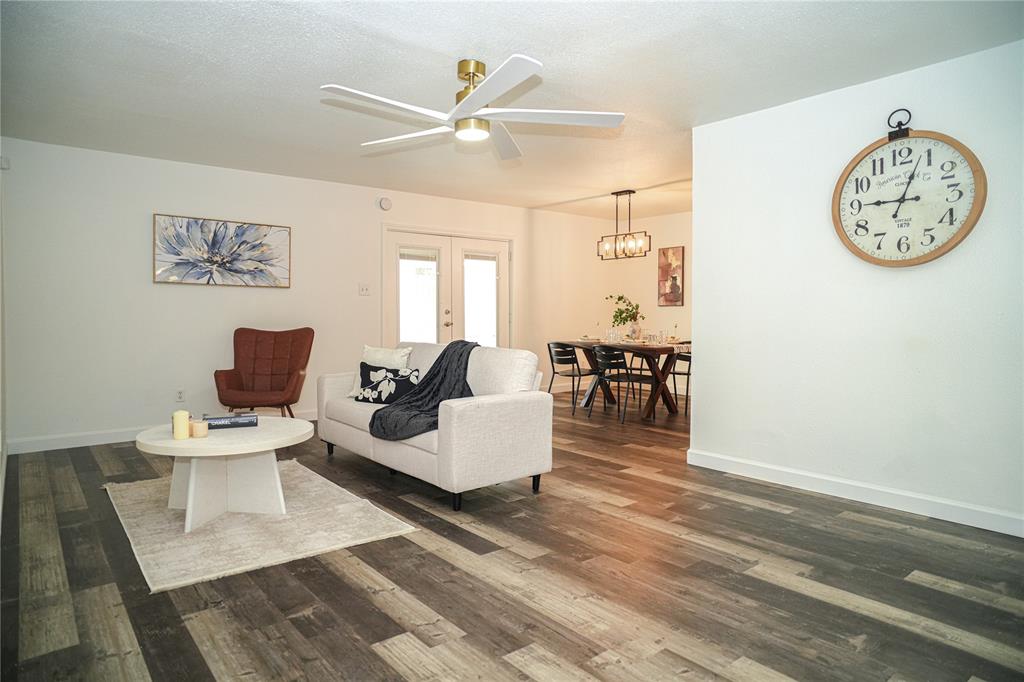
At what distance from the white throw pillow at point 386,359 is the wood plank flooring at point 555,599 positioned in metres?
1.25

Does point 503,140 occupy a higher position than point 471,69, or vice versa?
point 471,69

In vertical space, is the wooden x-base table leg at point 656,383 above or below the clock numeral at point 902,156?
below

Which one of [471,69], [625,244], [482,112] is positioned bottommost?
[625,244]

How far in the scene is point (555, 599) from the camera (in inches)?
97.1

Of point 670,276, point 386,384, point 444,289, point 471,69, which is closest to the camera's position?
point 471,69

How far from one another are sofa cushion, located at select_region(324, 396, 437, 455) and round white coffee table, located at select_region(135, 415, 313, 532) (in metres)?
0.65

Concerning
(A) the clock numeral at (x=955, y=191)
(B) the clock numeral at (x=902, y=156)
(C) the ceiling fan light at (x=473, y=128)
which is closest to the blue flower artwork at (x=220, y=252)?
(C) the ceiling fan light at (x=473, y=128)

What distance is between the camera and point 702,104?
406 cm

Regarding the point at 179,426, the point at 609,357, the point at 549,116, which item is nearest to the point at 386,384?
the point at 179,426

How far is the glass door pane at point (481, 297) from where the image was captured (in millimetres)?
7836

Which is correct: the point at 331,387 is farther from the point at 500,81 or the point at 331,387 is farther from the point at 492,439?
the point at 500,81

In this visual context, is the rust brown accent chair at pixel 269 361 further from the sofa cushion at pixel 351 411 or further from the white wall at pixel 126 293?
the sofa cushion at pixel 351 411

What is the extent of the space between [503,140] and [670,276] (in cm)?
577

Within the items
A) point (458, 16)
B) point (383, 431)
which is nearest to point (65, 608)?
point (383, 431)
